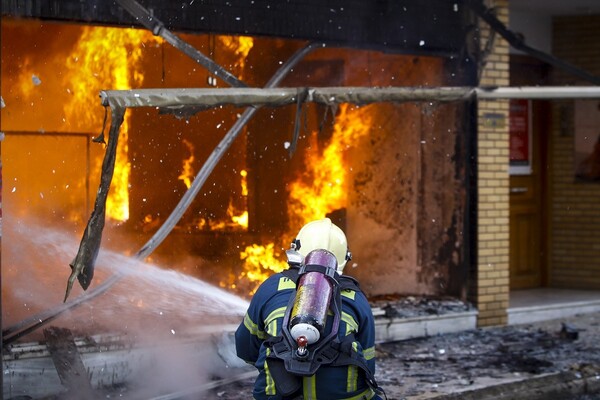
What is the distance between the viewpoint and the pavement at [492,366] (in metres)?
7.62

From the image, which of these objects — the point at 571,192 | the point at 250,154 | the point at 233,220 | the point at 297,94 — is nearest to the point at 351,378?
the point at 297,94

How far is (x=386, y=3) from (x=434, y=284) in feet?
10.2

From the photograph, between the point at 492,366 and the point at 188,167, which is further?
the point at 188,167

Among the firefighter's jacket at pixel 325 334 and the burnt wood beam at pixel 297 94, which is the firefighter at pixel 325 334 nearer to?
the firefighter's jacket at pixel 325 334

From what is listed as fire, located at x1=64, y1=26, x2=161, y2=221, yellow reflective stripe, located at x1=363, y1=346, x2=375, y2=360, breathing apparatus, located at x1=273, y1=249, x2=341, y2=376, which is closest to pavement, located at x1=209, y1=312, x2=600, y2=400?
fire, located at x1=64, y1=26, x2=161, y2=221

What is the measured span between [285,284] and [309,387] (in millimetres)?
477

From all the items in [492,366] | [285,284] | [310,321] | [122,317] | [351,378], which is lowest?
[492,366]

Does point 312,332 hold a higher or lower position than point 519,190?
lower

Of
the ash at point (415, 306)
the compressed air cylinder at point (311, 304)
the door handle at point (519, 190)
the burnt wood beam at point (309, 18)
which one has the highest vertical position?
the burnt wood beam at point (309, 18)

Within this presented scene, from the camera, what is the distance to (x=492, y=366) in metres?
8.48

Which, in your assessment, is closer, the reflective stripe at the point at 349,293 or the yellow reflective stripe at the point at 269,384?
the yellow reflective stripe at the point at 269,384

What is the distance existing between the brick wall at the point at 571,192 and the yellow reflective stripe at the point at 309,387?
8741 millimetres

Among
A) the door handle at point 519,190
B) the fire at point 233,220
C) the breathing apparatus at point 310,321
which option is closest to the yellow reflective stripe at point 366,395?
the breathing apparatus at point 310,321

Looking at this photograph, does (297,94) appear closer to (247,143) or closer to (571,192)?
(247,143)
